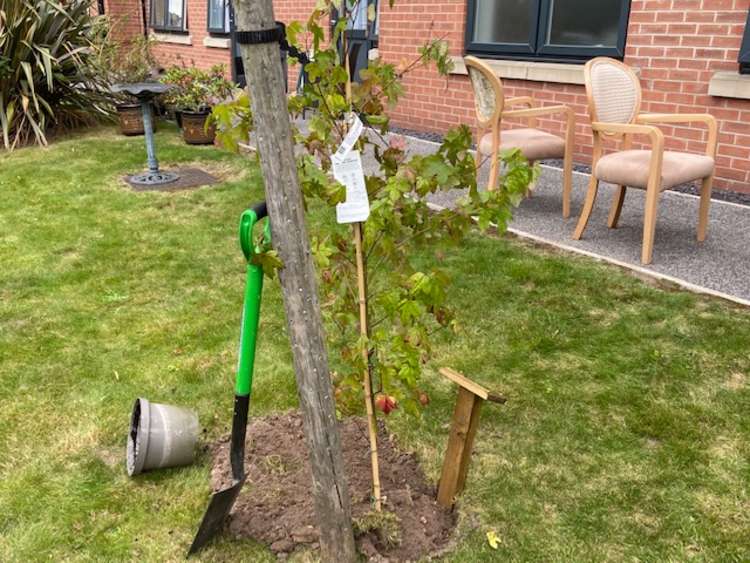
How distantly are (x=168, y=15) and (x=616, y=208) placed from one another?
38.6 feet

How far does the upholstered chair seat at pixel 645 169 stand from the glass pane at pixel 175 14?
37.0ft

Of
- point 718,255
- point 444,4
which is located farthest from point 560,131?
point 718,255

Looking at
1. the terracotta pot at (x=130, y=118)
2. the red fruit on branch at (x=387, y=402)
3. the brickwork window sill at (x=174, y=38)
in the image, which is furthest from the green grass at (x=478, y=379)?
the brickwork window sill at (x=174, y=38)

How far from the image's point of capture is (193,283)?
4.22 meters

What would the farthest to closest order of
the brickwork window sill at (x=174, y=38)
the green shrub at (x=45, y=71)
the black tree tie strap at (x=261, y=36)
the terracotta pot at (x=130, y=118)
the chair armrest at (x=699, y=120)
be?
the brickwork window sill at (x=174, y=38)
the terracotta pot at (x=130, y=118)
the green shrub at (x=45, y=71)
the chair armrest at (x=699, y=120)
the black tree tie strap at (x=261, y=36)

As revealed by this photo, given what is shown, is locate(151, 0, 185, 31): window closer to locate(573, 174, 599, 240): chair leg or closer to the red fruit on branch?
locate(573, 174, 599, 240): chair leg

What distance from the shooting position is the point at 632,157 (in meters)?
4.41

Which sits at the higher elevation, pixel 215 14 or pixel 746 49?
pixel 215 14

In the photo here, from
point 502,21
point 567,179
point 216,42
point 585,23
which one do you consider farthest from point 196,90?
point 567,179

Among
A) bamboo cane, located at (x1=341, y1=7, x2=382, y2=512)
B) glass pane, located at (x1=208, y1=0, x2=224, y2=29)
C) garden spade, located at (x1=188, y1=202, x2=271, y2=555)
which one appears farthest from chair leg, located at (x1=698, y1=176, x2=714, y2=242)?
glass pane, located at (x1=208, y1=0, x2=224, y2=29)

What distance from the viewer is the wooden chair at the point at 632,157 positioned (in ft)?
13.6

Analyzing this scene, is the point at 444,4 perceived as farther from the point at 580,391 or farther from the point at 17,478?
the point at 17,478

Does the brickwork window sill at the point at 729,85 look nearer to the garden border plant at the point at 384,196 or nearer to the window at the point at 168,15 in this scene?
the garden border plant at the point at 384,196

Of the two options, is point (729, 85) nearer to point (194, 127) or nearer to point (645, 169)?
point (645, 169)
